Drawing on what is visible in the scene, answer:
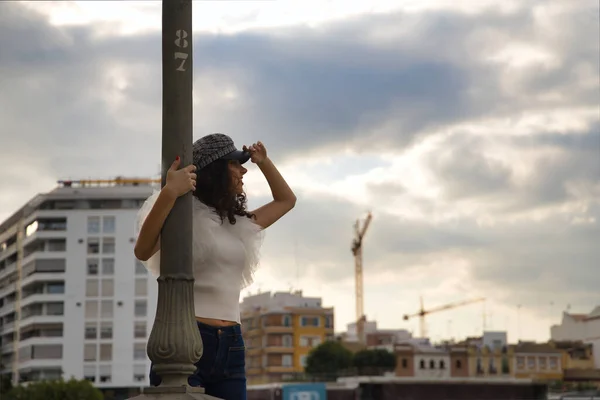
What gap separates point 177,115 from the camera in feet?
17.0

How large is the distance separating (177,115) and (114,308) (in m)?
114

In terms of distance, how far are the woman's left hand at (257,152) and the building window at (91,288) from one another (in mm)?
113727

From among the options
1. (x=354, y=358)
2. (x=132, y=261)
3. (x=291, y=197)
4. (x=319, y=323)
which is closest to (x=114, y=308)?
(x=132, y=261)

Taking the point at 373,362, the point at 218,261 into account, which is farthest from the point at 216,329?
the point at 373,362

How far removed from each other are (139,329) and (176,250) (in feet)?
374

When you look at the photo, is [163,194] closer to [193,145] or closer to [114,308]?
[193,145]

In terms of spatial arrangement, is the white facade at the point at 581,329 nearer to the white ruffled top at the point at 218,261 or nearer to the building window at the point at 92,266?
the building window at the point at 92,266

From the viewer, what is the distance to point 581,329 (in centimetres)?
17662

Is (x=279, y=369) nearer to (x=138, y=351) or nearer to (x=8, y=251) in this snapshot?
(x=138, y=351)

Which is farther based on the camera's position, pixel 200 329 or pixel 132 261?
pixel 132 261

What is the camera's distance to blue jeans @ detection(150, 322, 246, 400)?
206 inches

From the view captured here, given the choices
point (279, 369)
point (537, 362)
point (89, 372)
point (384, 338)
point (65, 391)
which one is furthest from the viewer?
point (384, 338)

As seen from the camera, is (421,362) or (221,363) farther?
(421,362)

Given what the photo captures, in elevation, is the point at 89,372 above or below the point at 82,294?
below
